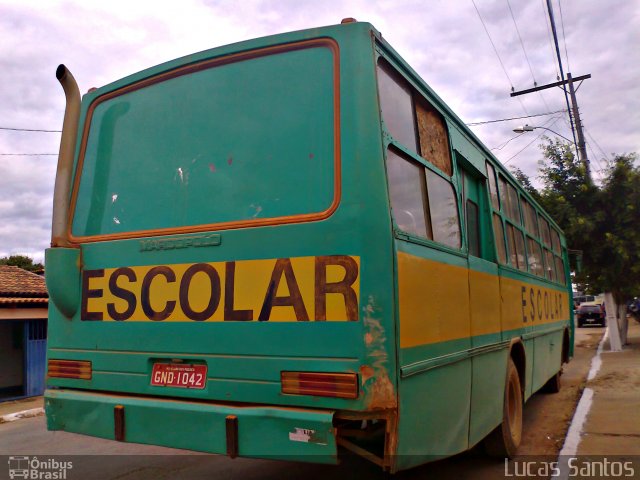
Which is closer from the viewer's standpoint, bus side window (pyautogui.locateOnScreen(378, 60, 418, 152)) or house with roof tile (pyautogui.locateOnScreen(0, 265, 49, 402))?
bus side window (pyautogui.locateOnScreen(378, 60, 418, 152))

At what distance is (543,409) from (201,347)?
6776 millimetres

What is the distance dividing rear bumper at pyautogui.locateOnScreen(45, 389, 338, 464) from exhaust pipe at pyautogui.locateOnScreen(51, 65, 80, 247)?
1148 mm

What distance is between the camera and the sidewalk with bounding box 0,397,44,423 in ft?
35.4

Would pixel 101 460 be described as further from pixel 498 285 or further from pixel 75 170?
pixel 498 285

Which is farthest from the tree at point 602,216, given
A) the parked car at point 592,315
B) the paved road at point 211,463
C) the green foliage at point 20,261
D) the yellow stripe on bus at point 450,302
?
the green foliage at point 20,261

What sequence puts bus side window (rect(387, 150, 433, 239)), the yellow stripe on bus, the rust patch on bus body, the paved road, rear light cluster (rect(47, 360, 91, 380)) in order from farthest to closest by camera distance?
1. the paved road
2. rear light cluster (rect(47, 360, 91, 380))
3. bus side window (rect(387, 150, 433, 239))
4. the yellow stripe on bus
5. the rust patch on bus body

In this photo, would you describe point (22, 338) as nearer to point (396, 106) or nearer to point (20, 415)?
point (20, 415)

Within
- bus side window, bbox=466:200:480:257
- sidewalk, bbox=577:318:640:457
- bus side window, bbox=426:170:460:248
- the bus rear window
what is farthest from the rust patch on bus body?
sidewalk, bbox=577:318:640:457

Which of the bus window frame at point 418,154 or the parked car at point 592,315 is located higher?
the bus window frame at point 418,154

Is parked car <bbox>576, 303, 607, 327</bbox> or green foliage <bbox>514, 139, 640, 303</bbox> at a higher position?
green foliage <bbox>514, 139, 640, 303</bbox>

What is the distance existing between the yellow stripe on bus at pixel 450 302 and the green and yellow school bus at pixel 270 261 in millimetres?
22

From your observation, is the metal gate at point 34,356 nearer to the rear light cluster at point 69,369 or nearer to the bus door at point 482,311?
the rear light cluster at point 69,369

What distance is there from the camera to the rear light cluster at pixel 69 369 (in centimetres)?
386

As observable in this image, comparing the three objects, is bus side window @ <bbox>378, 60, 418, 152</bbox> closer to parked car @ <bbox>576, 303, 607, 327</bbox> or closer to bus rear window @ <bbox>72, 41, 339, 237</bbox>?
bus rear window @ <bbox>72, 41, 339, 237</bbox>
